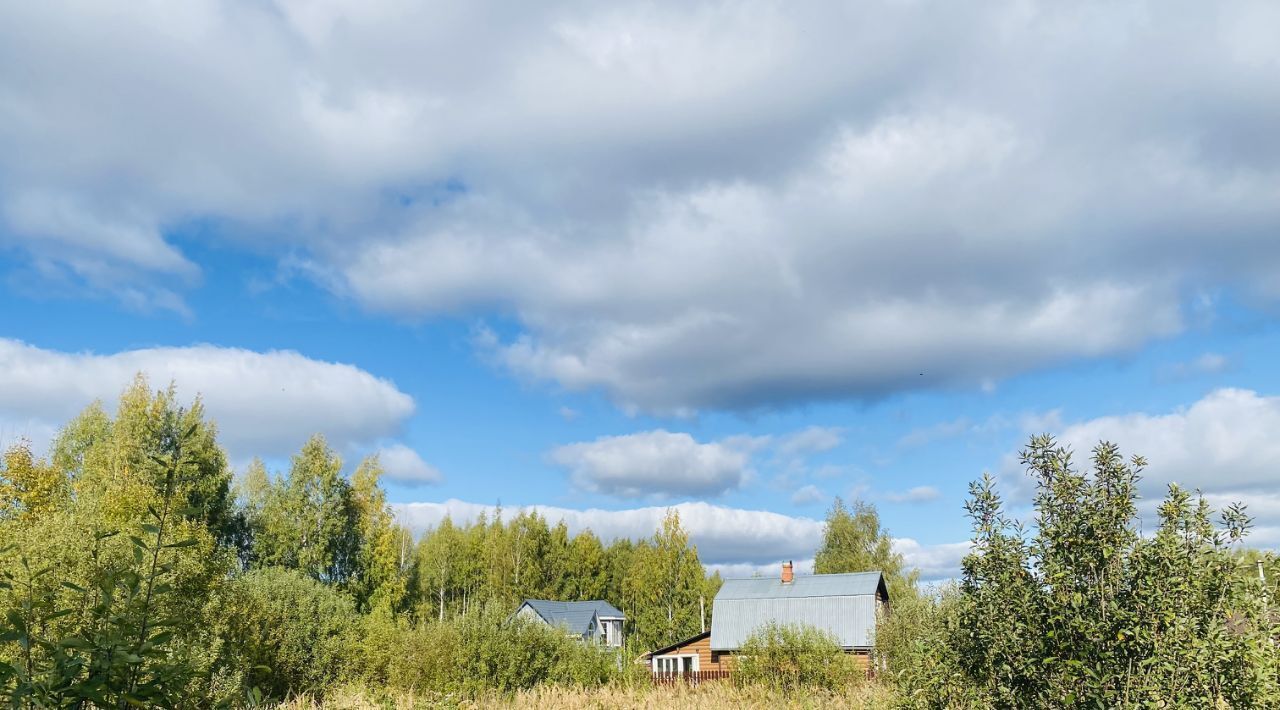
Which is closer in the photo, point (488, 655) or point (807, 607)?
point (488, 655)

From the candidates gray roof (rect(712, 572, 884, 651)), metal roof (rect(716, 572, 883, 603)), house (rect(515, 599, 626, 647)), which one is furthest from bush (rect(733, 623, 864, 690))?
house (rect(515, 599, 626, 647))

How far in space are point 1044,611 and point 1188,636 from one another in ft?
4.02

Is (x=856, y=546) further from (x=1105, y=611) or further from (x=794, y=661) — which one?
(x=1105, y=611)

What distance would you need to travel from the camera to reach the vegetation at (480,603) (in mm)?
3965

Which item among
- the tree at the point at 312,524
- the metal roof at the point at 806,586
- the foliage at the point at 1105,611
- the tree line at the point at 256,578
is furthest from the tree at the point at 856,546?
the foliage at the point at 1105,611

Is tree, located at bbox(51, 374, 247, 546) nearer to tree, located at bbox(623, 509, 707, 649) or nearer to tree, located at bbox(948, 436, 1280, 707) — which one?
tree, located at bbox(623, 509, 707, 649)

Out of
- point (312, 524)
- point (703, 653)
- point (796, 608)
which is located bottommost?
point (703, 653)

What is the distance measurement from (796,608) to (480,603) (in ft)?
58.7

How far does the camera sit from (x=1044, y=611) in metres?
8.20

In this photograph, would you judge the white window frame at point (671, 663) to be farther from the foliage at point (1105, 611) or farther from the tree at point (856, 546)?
the foliage at point (1105, 611)

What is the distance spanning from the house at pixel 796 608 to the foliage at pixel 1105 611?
116ft

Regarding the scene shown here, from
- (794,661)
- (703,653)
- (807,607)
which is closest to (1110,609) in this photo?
(794,661)

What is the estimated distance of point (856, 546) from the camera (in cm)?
6656

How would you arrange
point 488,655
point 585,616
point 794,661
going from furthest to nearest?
point 585,616 → point 794,661 → point 488,655
